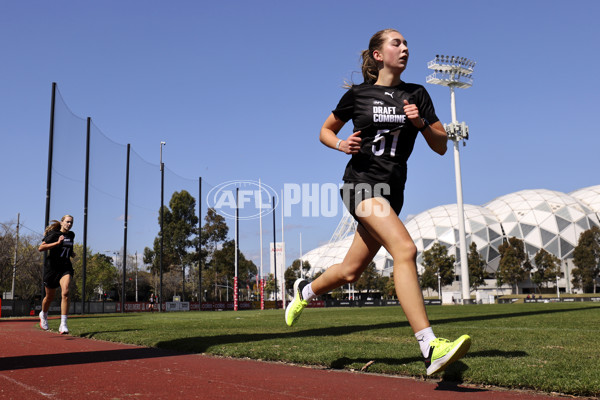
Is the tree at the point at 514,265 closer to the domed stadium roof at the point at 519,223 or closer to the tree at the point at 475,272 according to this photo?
the tree at the point at 475,272

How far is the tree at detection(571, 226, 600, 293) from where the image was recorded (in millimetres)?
74500

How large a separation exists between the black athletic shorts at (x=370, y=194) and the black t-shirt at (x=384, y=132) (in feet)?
0.11

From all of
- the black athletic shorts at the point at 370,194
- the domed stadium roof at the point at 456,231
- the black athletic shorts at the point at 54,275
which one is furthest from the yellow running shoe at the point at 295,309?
the domed stadium roof at the point at 456,231

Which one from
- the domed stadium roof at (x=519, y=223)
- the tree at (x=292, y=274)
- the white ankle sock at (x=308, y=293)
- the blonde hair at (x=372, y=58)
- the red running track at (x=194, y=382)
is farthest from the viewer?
the tree at (x=292, y=274)

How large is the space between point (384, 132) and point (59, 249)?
7.13 m

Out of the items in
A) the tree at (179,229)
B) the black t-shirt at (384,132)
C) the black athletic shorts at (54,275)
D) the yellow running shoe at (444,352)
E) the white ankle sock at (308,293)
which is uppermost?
the tree at (179,229)

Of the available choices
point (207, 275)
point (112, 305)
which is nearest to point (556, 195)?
point (207, 275)

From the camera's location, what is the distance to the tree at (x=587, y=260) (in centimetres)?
7450

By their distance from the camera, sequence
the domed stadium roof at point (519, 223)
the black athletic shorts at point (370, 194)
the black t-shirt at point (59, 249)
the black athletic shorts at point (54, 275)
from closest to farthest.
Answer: the black athletic shorts at point (370, 194)
the black t-shirt at point (59, 249)
the black athletic shorts at point (54, 275)
the domed stadium roof at point (519, 223)

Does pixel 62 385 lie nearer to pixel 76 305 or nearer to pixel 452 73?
pixel 76 305

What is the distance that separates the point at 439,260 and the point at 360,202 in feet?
230

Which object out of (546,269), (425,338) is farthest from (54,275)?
(546,269)

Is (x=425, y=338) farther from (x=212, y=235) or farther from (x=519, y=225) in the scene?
(x=519, y=225)

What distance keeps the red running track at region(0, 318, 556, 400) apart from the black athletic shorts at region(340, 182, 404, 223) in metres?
1.19
